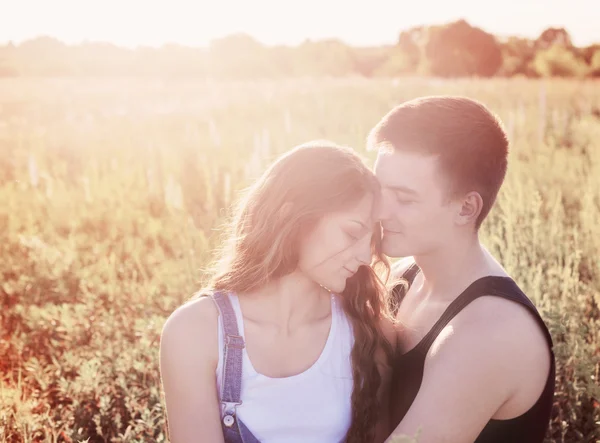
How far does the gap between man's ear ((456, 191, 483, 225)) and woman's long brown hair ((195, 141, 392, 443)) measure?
0.45 metres

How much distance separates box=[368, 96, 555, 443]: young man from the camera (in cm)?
202

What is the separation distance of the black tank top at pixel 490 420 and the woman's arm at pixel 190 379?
0.74 m

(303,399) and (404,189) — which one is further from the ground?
(404,189)

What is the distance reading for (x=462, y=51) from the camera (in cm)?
5178

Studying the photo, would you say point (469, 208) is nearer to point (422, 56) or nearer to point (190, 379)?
point (190, 379)

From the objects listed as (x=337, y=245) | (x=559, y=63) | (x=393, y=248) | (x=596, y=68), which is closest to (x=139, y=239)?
(x=393, y=248)

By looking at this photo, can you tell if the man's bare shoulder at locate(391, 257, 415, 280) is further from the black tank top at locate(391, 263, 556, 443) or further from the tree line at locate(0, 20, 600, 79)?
the tree line at locate(0, 20, 600, 79)

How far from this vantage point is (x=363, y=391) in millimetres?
2260

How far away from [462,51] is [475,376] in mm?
53466

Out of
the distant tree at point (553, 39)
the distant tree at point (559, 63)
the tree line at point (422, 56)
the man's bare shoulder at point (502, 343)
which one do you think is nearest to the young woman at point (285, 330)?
the man's bare shoulder at point (502, 343)

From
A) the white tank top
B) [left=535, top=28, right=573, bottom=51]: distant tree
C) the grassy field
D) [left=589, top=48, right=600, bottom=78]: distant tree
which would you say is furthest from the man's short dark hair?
[left=535, top=28, right=573, bottom=51]: distant tree

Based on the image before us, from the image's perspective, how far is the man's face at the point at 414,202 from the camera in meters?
2.49

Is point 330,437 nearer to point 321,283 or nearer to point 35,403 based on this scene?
point 321,283

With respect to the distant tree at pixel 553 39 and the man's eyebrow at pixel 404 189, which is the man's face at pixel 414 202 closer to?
the man's eyebrow at pixel 404 189
